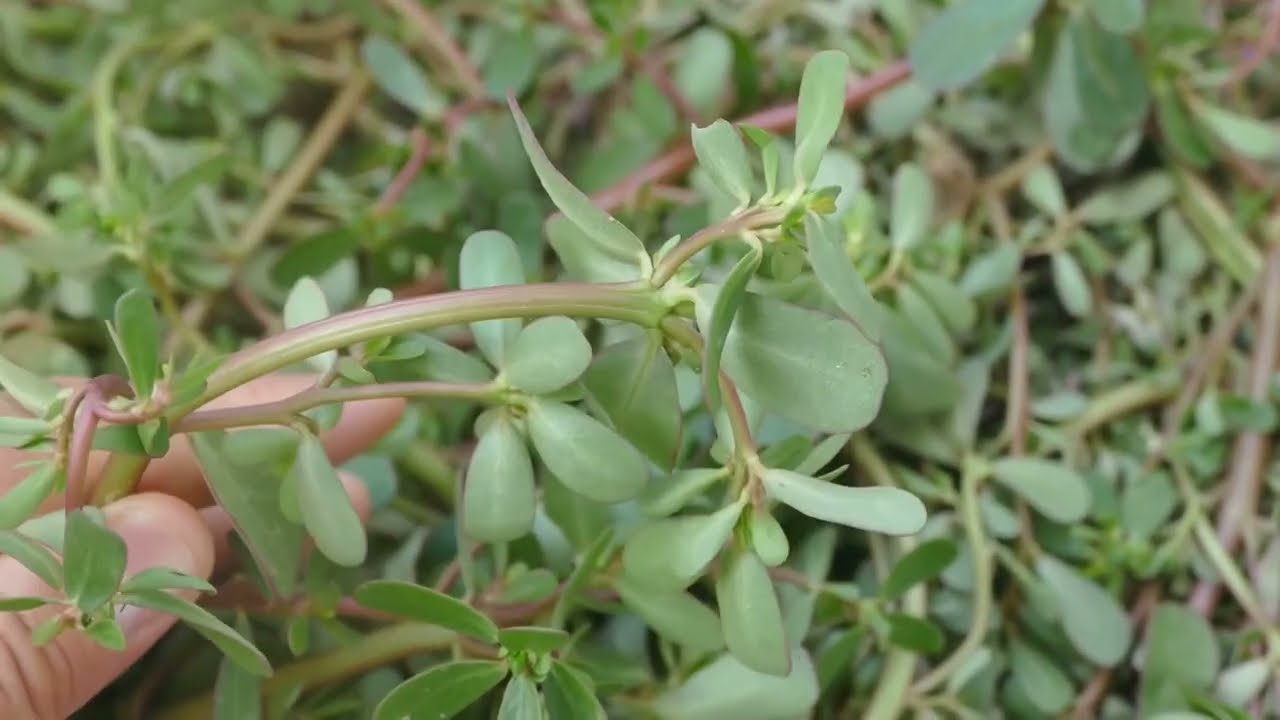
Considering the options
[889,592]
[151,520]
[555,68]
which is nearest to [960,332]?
[889,592]

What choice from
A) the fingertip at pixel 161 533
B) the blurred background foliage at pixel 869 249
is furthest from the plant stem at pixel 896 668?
the fingertip at pixel 161 533

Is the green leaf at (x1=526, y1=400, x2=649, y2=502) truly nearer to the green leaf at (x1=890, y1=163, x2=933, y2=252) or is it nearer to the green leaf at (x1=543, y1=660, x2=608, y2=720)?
the green leaf at (x1=543, y1=660, x2=608, y2=720)

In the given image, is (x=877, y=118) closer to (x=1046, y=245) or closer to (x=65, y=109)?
(x=1046, y=245)

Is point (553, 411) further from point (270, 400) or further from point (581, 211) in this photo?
point (270, 400)

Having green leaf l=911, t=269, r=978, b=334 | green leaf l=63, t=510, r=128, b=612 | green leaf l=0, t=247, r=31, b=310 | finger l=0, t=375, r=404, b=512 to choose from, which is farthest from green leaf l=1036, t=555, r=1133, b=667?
green leaf l=0, t=247, r=31, b=310

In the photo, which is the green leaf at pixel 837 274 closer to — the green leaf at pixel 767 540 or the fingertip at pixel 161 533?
the green leaf at pixel 767 540

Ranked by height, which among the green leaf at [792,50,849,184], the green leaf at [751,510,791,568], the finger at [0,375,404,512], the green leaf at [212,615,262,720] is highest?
the green leaf at [792,50,849,184]
